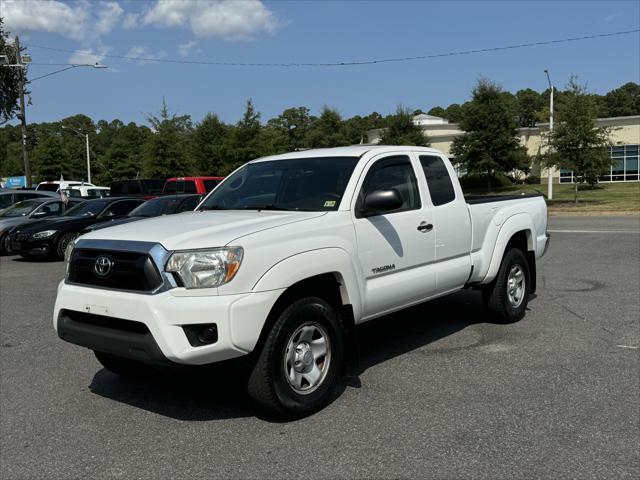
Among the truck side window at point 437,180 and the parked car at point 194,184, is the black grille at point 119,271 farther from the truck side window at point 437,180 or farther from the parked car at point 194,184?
the parked car at point 194,184

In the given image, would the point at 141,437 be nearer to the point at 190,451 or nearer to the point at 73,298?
the point at 190,451

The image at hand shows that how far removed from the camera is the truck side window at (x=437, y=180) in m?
5.86

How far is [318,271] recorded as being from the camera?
4.38 meters

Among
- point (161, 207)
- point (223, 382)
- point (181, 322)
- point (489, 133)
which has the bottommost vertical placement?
point (223, 382)

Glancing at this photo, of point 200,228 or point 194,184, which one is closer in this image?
point 200,228

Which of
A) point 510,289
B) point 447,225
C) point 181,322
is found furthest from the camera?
point 510,289

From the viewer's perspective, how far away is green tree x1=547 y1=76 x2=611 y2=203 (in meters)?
29.0

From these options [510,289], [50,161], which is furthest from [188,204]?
[50,161]

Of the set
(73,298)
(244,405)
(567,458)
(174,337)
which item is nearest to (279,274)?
(174,337)

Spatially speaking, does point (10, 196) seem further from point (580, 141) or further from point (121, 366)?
point (580, 141)

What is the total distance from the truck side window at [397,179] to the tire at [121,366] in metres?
2.46

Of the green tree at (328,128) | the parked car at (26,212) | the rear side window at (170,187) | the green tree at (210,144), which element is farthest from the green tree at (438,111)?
the parked car at (26,212)

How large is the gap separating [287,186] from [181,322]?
6.26 feet

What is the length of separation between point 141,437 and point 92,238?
1440 mm
